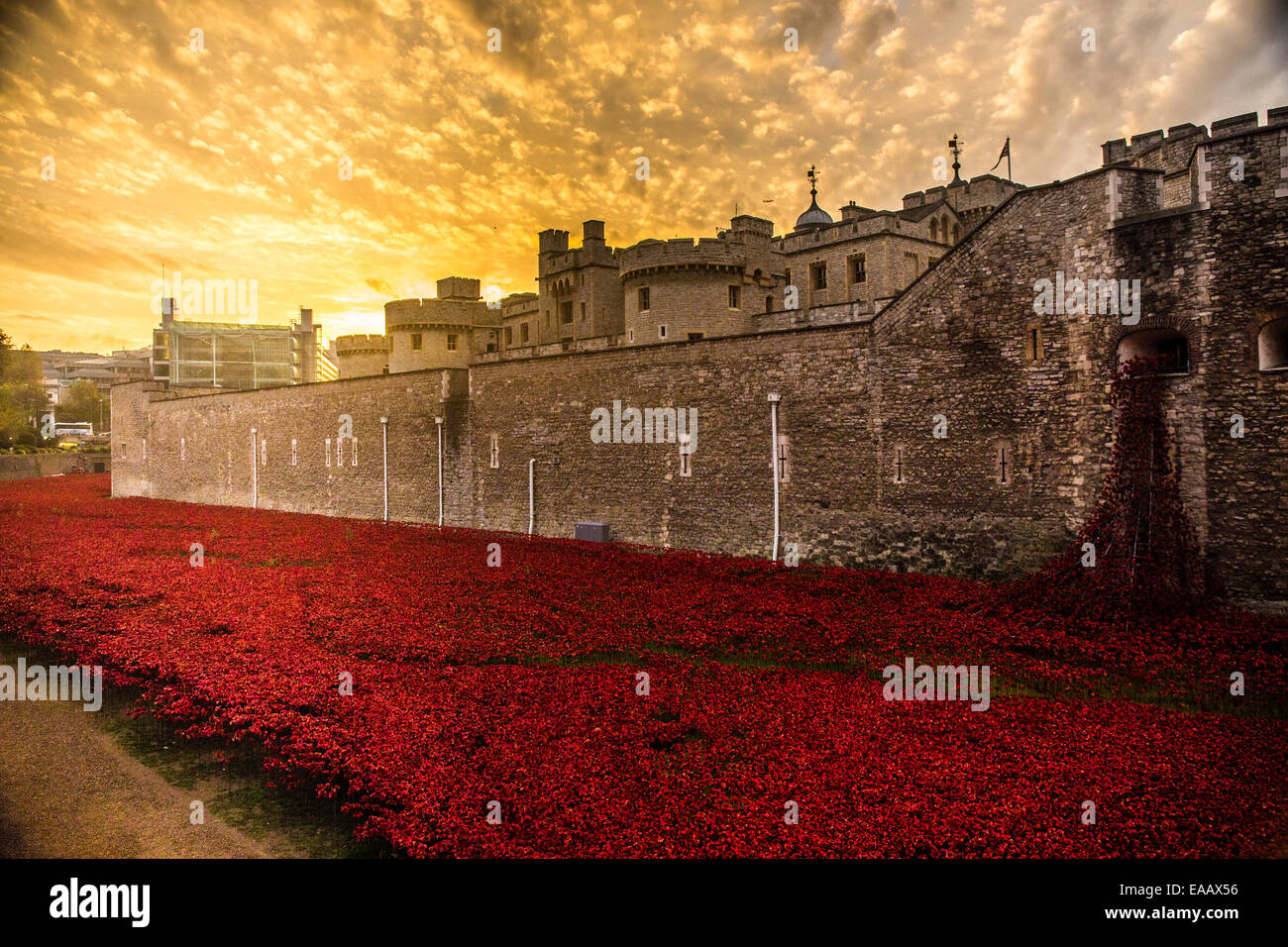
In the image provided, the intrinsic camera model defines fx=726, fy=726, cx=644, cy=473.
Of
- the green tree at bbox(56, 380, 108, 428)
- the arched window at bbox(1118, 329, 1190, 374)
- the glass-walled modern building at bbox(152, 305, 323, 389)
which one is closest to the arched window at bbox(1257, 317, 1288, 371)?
the arched window at bbox(1118, 329, 1190, 374)

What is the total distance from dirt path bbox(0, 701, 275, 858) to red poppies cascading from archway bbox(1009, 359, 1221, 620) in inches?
531

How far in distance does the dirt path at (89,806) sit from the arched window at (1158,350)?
15.8m

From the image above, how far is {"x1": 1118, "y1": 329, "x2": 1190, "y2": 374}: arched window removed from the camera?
1350 centimetres

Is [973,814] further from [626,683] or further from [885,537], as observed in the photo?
[885,537]

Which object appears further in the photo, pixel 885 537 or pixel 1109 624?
pixel 885 537

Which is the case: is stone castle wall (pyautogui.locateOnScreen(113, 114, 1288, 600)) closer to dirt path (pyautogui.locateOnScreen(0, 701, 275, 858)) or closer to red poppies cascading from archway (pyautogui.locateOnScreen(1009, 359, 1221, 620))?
red poppies cascading from archway (pyautogui.locateOnScreen(1009, 359, 1221, 620))

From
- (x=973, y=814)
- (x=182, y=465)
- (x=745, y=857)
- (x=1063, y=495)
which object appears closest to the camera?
(x=745, y=857)

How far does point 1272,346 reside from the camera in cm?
1254

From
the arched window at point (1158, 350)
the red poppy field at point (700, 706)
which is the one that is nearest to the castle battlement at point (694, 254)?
the red poppy field at point (700, 706)

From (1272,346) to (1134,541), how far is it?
4.00 meters

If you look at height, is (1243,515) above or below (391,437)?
below

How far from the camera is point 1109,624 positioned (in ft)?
40.8

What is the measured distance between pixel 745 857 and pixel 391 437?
1148 inches

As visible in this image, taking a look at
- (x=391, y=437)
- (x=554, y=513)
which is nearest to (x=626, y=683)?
(x=554, y=513)
